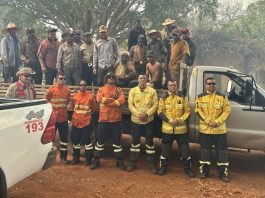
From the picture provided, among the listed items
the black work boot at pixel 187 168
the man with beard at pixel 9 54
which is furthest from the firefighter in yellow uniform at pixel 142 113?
the man with beard at pixel 9 54

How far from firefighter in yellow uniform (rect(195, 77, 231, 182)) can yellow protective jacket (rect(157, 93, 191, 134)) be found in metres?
0.24

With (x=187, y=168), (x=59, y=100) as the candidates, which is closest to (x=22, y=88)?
(x=59, y=100)

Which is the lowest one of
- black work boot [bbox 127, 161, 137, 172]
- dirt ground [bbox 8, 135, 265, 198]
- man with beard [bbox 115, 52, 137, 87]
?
dirt ground [bbox 8, 135, 265, 198]

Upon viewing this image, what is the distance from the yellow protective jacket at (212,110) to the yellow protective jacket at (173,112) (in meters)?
0.24

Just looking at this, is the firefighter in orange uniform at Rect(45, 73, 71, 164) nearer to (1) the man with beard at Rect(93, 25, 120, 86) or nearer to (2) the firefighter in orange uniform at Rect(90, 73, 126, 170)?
(2) the firefighter in orange uniform at Rect(90, 73, 126, 170)

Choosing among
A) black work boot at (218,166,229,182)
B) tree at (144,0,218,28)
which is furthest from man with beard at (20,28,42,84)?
tree at (144,0,218,28)

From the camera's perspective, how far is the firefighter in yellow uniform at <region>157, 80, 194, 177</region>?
21.5 ft

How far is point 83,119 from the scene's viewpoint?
6.93m

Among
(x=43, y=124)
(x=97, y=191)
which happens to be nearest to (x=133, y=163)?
(x=97, y=191)

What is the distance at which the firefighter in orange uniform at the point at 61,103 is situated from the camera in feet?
23.2

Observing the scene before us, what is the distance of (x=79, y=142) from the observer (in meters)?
7.15

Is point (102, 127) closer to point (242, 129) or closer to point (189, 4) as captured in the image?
point (242, 129)

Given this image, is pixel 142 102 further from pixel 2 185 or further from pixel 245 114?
pixel 2 185

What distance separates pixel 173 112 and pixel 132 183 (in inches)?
56.6
